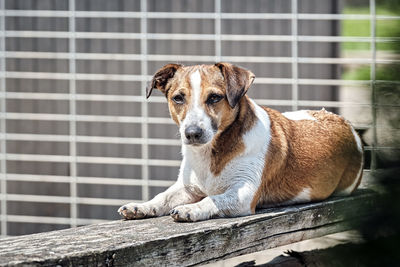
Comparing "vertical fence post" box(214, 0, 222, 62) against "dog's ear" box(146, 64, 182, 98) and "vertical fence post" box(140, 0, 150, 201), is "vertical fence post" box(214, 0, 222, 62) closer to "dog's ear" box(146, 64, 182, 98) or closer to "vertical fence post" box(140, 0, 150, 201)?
"vertical fence post" box(140, 0, 150, 201)

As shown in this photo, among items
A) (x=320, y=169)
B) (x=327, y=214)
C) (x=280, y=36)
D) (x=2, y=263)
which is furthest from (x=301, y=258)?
(x=280, y=36)

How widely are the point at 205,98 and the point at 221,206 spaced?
0.41 meters

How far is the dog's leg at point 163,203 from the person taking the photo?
250cm

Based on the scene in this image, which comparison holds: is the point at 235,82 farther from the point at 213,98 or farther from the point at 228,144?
the point at 228,144

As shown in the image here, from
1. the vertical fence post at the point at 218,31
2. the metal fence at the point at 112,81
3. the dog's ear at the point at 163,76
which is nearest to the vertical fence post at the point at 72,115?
the metal fence at the point at 112,81

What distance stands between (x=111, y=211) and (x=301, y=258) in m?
2.28

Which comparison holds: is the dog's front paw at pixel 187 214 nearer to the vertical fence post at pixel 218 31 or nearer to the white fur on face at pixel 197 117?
the white fur on face at pixel 197 117

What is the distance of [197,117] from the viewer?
2438 millimetres

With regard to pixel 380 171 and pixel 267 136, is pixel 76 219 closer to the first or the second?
pixel 267 136

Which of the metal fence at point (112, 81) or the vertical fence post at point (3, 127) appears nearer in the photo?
the metal fence at point (112, 81)

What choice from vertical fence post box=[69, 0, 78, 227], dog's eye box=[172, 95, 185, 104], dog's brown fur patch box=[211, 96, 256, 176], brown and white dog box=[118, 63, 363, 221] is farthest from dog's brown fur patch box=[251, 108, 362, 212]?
vertical fence post box=[69, 0, 78, 227]

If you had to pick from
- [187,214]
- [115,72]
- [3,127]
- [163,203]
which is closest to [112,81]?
[115,72]

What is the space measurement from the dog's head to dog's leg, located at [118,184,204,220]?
0.30 m

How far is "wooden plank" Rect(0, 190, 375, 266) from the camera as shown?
1.83 m
